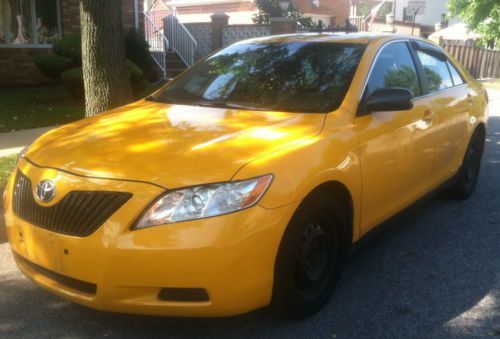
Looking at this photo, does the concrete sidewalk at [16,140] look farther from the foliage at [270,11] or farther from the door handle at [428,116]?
the foliage at [270,11]

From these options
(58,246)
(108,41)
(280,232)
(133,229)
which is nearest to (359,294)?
(280,232)

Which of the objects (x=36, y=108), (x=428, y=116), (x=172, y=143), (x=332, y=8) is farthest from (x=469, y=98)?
(x=332, y=8)

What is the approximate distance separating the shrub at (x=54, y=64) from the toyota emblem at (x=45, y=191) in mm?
9507

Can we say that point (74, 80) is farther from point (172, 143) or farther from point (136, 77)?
point (172, 143)

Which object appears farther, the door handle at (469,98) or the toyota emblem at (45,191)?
the door handle at (469,98)

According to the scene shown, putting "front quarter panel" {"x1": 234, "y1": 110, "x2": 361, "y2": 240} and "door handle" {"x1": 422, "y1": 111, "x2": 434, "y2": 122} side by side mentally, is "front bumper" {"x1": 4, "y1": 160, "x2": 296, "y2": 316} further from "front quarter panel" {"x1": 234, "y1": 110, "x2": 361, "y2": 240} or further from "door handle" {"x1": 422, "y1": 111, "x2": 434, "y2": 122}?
"door handle" {"x1": 422, "y1": 111, "x2": 434, "y2": 122}

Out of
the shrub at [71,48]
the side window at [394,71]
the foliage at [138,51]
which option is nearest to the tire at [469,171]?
the side window at [394,71]

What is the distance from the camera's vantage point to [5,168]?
5945mm

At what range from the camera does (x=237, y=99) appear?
3.95 meters

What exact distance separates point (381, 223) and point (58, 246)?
231 cm

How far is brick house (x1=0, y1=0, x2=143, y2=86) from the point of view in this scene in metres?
13.7

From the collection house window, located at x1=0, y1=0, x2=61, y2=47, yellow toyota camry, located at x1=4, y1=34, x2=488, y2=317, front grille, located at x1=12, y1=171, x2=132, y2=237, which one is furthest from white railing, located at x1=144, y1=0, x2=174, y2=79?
front grille, located at x1=12, y1=171, x2=132, y2=237

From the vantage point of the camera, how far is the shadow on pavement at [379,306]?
3.15 m

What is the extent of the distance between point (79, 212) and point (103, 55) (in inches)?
160
